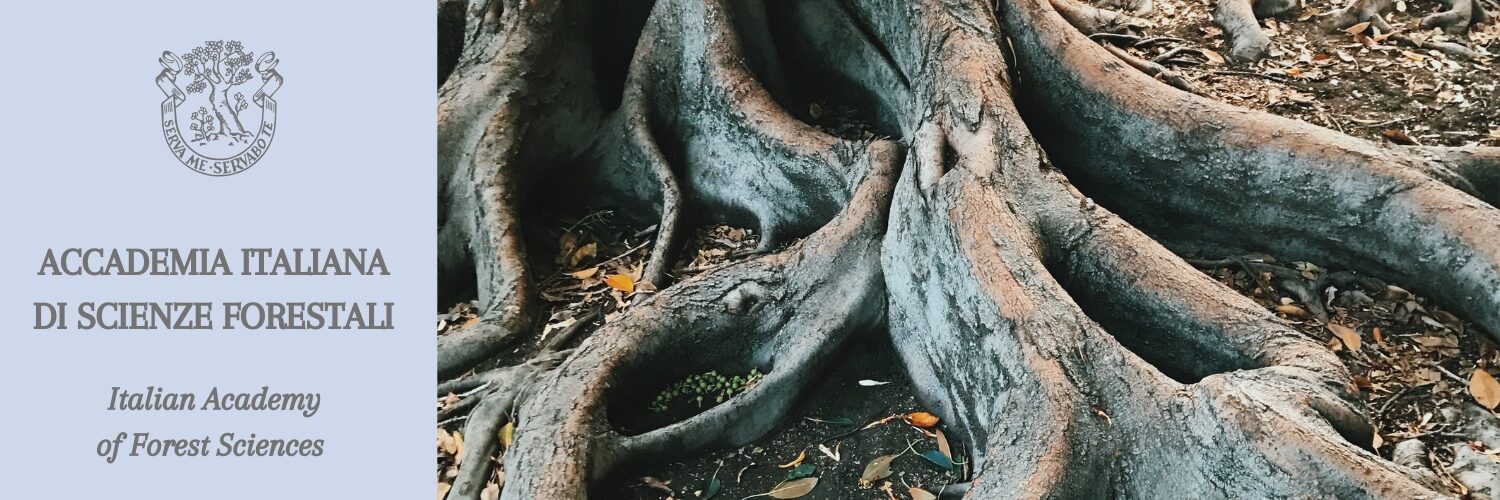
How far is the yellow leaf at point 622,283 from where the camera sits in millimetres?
3686

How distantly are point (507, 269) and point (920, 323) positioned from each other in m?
1.41

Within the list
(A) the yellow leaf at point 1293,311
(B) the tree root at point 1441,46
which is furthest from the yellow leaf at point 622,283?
(B) the tree root at point 1441,46

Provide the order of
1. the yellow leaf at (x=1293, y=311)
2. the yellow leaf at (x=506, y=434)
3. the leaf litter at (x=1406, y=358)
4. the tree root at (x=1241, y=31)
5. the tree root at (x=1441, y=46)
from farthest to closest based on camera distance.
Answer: the tree root at (x=1241, y=31)
the tree root at (x=1441, y=46)
the yellow leaf at (x=1293, y=311)
the yellow leaf at (x=506, y=434)
the leaf litter at (x=1406, y=358)

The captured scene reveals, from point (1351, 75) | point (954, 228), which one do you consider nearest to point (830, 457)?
point (954, 228)

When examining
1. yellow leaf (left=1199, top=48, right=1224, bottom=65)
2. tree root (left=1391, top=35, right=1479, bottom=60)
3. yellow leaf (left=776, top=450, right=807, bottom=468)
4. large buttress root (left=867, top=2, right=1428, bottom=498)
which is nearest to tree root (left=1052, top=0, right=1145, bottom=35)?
yellow leaf (left=1199, top=48, right=1224, bottom=65)

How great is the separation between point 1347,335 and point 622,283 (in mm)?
2236

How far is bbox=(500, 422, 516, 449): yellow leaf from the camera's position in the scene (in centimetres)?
304

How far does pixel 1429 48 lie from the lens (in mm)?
4465

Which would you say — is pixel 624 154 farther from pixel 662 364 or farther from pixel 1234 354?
pixel 1234 354

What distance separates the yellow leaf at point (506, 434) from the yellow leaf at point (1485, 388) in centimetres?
260

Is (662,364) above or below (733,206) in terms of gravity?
below

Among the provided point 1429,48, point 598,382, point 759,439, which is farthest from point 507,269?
point 1429,48

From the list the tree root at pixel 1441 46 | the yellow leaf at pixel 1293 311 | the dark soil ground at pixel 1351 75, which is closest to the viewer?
the yellow leaf at pixel 1293 311
